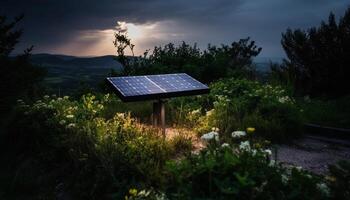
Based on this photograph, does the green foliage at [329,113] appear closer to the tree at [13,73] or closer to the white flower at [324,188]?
the white flower at [324,188]

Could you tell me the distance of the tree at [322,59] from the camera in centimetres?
1484

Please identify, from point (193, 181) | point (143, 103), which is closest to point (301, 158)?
point (193, 181)

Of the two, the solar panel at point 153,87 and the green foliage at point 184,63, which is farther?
the green foliage at point 184,63

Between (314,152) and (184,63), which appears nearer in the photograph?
(314,152)

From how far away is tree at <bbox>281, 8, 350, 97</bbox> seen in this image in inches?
584

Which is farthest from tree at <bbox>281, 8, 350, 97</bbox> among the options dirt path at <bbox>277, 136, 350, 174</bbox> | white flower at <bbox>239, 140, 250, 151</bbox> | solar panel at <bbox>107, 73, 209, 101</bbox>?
white flower at <bbox>239, 140, 250, 151</bbox>

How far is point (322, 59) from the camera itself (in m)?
15.4

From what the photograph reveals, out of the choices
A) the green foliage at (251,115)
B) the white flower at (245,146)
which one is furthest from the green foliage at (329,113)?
the white flower at (245,146)

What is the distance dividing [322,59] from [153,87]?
1010cm

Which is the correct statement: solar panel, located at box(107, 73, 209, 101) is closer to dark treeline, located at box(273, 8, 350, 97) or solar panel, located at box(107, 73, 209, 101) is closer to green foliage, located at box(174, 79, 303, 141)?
green foliage, located at box(174, 79, 303, 141)

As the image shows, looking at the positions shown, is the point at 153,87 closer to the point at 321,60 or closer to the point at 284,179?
the point at 284,179

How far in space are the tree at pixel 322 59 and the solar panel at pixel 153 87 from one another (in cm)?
845

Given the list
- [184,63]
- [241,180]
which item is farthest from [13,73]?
[241,180]

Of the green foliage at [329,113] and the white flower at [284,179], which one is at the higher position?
the white flower at [284,179]
